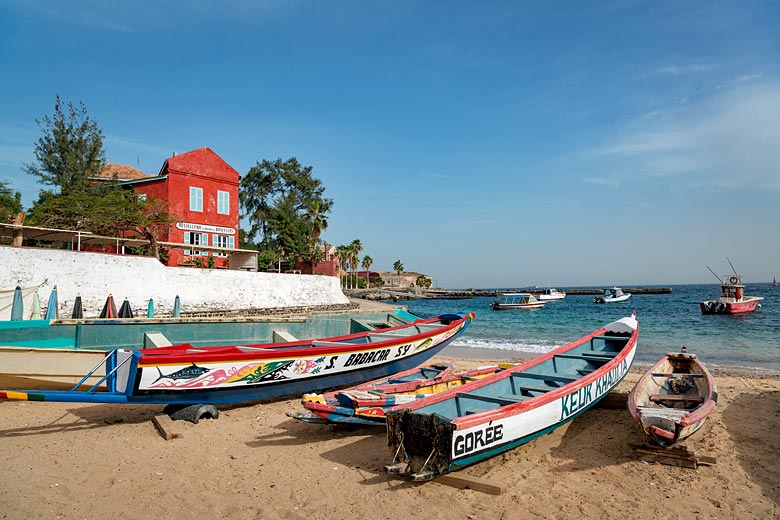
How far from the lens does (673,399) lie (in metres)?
7.56

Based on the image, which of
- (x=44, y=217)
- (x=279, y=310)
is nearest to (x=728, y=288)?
(x=279, y=310)

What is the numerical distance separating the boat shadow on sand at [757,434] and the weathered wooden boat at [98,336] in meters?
8.47

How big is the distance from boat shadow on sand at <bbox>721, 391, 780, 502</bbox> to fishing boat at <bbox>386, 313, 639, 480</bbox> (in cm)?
184

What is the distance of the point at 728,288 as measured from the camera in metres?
43.0

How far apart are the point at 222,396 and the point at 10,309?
11.3 metres

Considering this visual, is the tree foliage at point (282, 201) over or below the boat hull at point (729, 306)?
over

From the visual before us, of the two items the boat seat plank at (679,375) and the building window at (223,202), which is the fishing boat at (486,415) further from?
the building window at (223,202)

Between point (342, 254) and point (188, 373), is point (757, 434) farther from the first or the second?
point (342, 254)

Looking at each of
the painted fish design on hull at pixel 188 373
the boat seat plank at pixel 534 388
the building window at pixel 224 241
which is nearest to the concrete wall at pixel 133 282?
the building window at pixel 224 241

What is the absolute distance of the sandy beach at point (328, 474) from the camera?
4977mm

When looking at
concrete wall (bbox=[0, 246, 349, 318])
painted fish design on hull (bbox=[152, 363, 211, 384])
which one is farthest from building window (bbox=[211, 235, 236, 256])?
painted fish design on hull (bbox=[152, 363, 211, 384])

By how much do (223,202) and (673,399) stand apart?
3120 centimetres

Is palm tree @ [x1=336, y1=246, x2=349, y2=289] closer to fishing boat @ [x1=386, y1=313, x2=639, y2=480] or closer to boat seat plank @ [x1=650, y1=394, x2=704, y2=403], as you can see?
fishing boat @ [x1=386, y1=313, x2=639, y2=480]

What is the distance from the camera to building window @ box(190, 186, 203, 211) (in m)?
31.9
